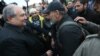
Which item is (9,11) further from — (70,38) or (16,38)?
(70,38)

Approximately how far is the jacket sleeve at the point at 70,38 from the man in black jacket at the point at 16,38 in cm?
60

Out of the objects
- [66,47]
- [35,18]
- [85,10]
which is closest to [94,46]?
[66,47]

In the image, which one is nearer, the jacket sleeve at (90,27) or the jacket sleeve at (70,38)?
the jacket sleeve at (70,38)

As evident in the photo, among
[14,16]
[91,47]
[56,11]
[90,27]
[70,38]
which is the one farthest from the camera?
[90,27]

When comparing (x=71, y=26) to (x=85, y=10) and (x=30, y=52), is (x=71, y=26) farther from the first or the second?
(x=85, y=10)

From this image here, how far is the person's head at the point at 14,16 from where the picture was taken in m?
4.61

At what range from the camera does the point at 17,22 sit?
4.61 metres

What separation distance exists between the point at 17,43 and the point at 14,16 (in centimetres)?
52

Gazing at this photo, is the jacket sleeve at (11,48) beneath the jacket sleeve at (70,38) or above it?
beneath

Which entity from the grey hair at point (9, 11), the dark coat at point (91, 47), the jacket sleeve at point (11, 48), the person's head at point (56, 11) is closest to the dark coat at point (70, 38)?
the person's head at point (56, 11)

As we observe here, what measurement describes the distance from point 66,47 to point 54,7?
90 centimetres

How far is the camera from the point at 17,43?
4324 mm

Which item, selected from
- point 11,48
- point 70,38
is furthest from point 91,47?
point 11,48

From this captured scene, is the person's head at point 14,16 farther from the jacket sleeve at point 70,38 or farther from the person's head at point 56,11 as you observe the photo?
the jacket sleeve at point 70,38
